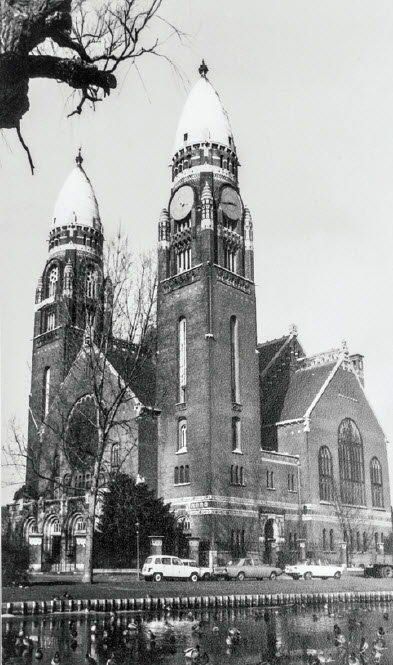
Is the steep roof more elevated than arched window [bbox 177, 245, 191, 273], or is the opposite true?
arched window [bbox 177, 245, 191, 273]

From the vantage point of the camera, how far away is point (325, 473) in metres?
42.3

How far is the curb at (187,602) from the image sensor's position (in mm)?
15020

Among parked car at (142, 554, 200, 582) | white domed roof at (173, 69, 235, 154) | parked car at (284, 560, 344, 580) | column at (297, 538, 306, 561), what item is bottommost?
parked car at (284, 560, 344, 580)

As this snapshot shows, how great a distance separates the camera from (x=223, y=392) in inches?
1495

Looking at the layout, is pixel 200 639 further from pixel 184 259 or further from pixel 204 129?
pixel 204 129

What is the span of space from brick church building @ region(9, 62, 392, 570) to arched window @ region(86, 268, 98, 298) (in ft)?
11.1

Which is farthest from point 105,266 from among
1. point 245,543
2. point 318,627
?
point 245,543

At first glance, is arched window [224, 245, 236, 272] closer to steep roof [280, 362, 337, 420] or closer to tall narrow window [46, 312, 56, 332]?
steep roof [280, 362, 337, 420]

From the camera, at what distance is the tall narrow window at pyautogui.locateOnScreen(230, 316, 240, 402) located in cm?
3909

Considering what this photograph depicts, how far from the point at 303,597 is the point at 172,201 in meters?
25.8

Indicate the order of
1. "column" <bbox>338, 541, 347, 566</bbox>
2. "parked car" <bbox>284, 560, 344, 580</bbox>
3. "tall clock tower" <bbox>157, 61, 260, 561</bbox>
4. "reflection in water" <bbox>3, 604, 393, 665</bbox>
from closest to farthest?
"reflection in water" <bbox>3, 604, 393, 665</bbox>
"parked car" <bbox>284, 560, 344, 580</bbox>
"tall clock tower" <bbox>157, 61, 260, 561</bbox>
"column" <bbox>338, 541, 347, 566</bbox>

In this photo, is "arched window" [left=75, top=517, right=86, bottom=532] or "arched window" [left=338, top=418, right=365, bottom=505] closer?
"arched window" [left=75, top=517, right=86, bottom=532]

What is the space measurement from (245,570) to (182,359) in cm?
1156

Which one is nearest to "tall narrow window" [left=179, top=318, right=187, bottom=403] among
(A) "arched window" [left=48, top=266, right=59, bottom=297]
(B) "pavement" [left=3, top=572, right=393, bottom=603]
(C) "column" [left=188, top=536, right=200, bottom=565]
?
(A) "arched window" [left=48, top=266, right=59, bottom=297]
